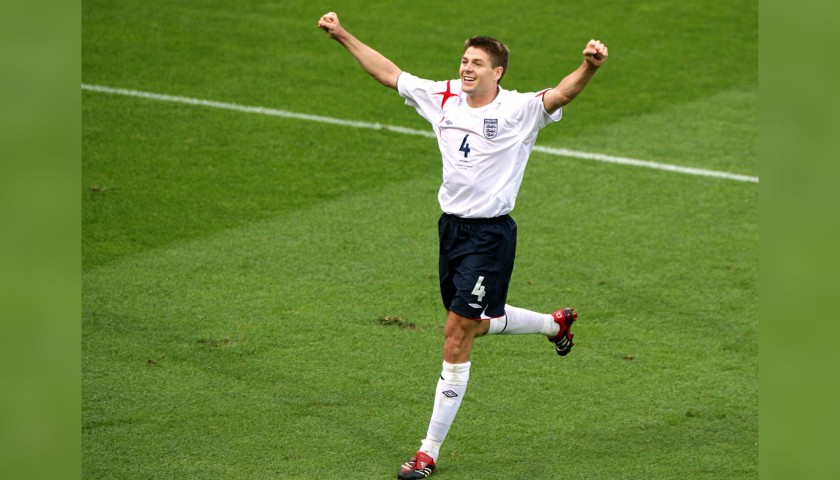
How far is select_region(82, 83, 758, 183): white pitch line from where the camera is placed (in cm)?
1038

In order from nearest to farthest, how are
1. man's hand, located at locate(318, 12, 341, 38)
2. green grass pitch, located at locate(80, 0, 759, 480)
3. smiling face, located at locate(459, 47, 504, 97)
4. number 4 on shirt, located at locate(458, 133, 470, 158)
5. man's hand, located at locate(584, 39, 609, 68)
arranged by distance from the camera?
1. man's hand, located at locate(584, 39, 609, 68)
2. smiling face, located at locate(459, 47, 504, 97)
3. number 4 on shirt, located at locate(458, 133, 470, 158)
4. man's hand, located at locate(318, 12, 341, 38)
5. green grass pitch, located at locate(80, 0, 759, 480)

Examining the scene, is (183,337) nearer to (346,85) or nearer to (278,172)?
(278,172)

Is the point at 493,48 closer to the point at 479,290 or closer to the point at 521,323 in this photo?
the point at 479,290

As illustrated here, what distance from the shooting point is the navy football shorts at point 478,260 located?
5344 millimetres

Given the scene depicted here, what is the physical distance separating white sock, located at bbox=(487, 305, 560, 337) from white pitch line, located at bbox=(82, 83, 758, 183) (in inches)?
183

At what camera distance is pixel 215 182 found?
984 centimetres

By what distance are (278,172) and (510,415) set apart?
4.80 metres

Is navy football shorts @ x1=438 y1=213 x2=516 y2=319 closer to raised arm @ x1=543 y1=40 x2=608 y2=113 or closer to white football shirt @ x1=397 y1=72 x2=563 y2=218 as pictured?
white football shirt @ x1=397 y1=72 x2=563 y2=218

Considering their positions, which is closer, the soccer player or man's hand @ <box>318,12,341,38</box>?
the soccer player

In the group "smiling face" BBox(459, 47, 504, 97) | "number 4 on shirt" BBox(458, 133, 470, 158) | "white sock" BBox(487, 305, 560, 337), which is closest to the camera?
"smiling face" BBox(459, 47, 504, 97)

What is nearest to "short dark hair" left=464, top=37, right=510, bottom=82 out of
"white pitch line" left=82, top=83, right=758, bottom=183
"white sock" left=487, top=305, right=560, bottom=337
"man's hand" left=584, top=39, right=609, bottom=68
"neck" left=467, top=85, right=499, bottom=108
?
"neck" left=467, top=85, right=499, bottom=108

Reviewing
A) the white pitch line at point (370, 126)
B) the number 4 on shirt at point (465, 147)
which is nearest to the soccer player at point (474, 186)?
the number 4 on shirt at point (465, 147)

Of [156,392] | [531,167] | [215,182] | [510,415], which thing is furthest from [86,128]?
[510,415]

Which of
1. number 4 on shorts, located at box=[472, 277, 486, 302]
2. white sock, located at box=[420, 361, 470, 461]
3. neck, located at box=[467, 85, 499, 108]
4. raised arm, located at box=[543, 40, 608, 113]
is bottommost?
white sock, located at box=[420, 361, 470, 461]
